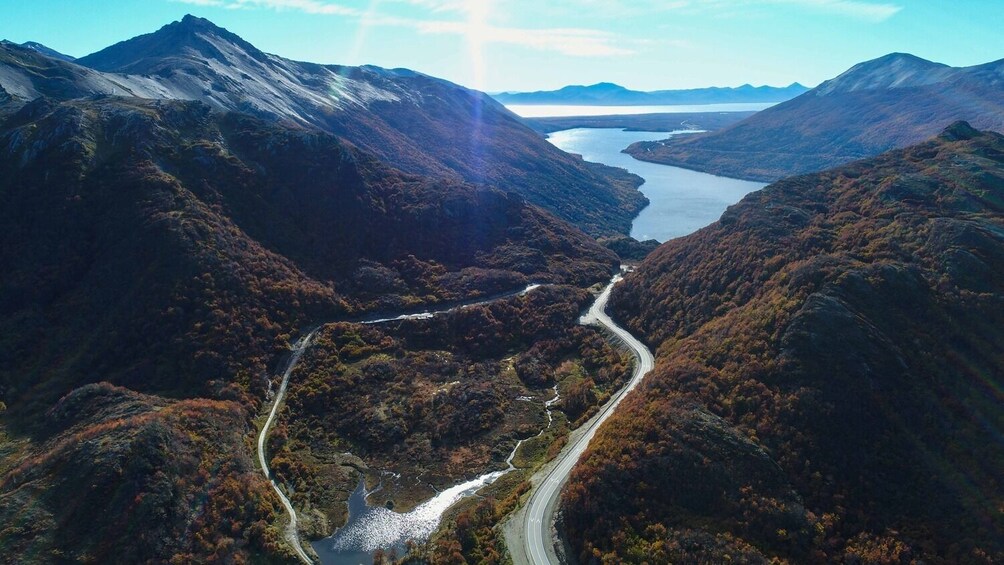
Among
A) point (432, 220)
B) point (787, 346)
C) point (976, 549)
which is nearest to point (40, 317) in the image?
point (432, 220)

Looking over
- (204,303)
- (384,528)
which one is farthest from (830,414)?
(204,303)

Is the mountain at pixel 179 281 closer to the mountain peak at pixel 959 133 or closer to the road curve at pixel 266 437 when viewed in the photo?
the road curve at pixel 266 437

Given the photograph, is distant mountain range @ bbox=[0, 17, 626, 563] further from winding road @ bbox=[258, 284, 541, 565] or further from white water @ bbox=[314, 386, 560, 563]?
white water @ bbox=[314, 386, 560, 563]

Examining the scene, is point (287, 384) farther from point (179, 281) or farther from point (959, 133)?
point (959, 133)

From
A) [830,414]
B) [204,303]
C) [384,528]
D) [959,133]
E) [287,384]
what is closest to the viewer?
[830,414]

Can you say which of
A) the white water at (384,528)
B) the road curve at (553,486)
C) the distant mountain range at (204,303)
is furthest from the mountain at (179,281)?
the road curve at (553,486)

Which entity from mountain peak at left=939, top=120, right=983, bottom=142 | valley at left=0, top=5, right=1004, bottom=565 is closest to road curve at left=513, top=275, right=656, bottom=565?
valley at left=0, top=5, right=1004, bottom=565

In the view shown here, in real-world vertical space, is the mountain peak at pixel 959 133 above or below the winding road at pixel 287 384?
above
